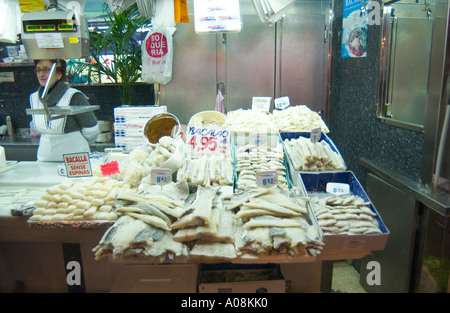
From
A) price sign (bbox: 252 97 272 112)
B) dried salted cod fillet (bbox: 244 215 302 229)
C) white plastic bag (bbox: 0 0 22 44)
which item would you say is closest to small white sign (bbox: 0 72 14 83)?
white plastic bag (bbox: 0 0 22 44)

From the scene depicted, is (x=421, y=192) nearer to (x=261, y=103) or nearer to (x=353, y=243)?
(x=353, y=243)

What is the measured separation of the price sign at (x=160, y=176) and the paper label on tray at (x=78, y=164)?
1.86ft

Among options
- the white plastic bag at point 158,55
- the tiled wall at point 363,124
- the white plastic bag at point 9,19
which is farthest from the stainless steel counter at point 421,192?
the white plastic bag at point 9,19

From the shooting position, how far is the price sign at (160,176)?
7.00ft

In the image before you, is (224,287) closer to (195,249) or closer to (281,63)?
(195,249)

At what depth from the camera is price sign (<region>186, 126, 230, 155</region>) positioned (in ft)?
8.98

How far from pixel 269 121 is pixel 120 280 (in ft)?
7.97

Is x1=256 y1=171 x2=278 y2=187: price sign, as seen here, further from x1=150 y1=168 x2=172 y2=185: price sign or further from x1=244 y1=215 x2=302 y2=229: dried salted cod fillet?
x1=150 y1=168 x2=172 y2=185: price sign

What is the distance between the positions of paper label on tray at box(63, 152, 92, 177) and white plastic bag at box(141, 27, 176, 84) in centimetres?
273

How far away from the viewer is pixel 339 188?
2.46 m

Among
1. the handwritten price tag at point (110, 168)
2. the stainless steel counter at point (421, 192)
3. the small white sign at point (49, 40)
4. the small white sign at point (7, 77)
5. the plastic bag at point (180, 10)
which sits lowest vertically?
the stainless steel counter at point (421, 192)

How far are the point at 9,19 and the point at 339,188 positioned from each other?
2.99m

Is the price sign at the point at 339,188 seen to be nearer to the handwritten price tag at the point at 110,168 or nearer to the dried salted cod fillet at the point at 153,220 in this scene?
the dried salted cod fillet at the point at 153,220

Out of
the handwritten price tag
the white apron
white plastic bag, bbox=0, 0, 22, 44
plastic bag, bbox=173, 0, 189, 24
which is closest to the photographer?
the handwritten price tag
